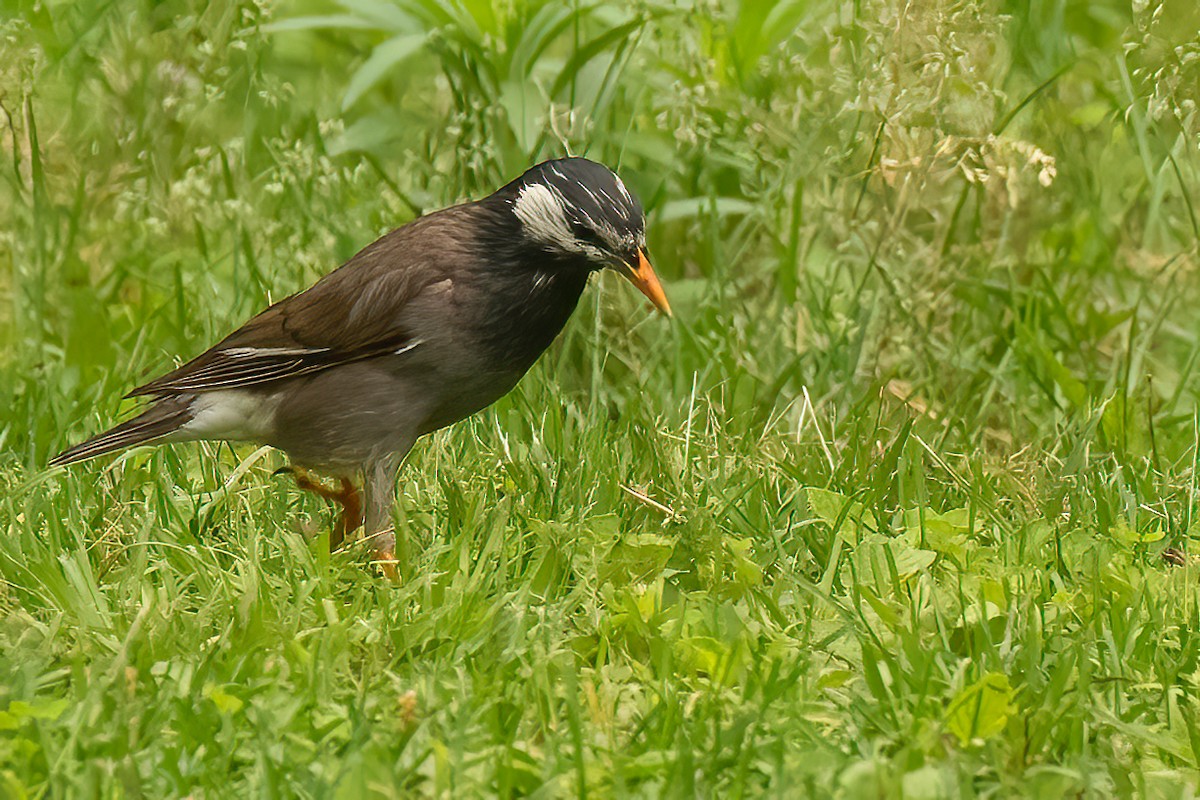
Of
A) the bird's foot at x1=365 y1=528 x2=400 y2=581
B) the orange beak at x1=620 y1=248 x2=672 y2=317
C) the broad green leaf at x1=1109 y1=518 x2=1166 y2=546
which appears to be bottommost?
the broad green leaf at x1=1109 y1=518 x2=1166 y2=546

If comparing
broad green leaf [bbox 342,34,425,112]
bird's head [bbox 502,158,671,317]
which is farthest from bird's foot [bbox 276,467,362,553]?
broad green leaf [bbox 342,34,425,112]

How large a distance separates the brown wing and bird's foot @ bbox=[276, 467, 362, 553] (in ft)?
1.24

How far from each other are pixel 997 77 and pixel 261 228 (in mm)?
3050

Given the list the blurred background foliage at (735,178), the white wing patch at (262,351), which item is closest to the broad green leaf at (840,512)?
the blurred background foliage at (735,178)

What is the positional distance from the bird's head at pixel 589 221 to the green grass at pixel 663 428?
72cm

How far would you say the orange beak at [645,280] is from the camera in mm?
5012

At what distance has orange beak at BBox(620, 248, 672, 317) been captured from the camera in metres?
5.01

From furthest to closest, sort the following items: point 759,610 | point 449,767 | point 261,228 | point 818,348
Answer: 1. point 261,228
2. point 818,348
3. point 759,610
4. point 449,767

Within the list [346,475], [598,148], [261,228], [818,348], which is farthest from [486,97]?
[346,475]

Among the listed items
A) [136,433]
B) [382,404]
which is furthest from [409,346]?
[136,433]

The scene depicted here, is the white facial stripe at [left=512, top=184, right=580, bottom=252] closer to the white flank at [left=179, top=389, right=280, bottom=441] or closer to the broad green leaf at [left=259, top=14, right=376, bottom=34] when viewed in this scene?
the white flank at [left=179, top=389, right=280, bottom=441]

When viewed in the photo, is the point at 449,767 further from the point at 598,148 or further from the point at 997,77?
the point at 997,77

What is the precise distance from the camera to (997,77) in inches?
291

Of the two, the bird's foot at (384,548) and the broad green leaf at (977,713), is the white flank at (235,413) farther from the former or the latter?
the broad green leaf at (977,713)
